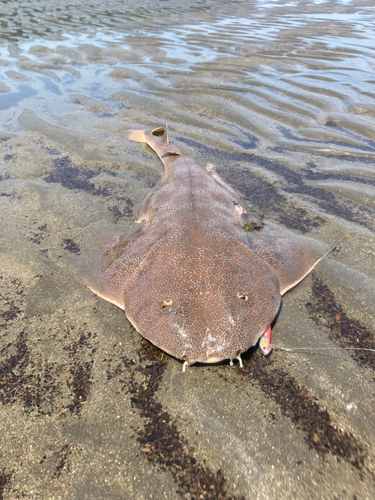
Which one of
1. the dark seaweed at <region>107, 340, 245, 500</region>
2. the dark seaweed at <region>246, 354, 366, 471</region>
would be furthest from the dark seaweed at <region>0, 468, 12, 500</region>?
the dark seaweed at <region>246, 354, 366, 471</region>

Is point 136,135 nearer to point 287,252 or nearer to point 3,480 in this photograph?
point 287,252

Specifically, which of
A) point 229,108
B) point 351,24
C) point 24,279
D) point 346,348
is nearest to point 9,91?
point 229,108

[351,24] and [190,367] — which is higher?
[351,24]

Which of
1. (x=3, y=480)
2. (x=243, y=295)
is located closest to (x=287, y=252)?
(x=243, y=295)

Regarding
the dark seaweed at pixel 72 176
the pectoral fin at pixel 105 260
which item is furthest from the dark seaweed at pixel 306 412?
the dark seaweed at pixel 72 176

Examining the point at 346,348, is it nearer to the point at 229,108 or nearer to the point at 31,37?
the point at 229,108

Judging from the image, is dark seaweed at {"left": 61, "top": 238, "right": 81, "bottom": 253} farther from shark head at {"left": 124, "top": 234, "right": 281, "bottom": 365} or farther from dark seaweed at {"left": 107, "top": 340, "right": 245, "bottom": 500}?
dark seaweed at {"left": 107, "top": 340, "right": 245, "bottom": 500}

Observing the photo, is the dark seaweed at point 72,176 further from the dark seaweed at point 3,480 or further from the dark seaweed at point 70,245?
the dark seaweed at point 3,480
